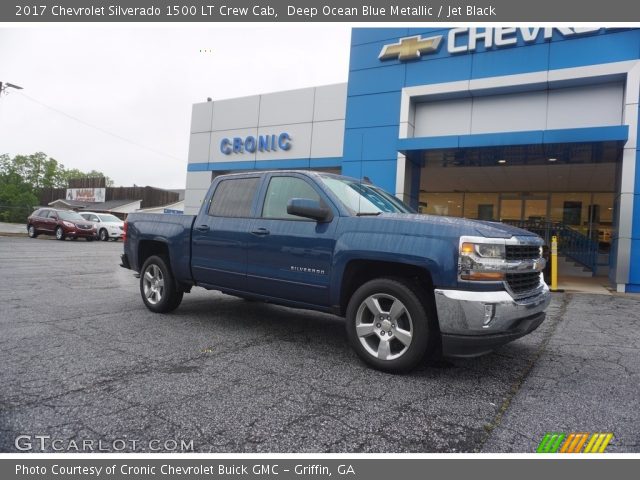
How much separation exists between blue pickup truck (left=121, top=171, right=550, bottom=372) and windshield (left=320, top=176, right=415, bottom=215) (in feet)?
0.06

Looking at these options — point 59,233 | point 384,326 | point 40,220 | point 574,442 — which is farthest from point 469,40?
point 40,220

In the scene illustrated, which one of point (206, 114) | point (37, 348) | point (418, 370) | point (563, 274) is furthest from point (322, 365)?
point (206, 114)

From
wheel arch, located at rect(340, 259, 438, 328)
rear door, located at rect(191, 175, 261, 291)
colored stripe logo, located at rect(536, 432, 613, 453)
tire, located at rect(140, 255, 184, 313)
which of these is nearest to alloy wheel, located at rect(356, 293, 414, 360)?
wheel arch, located at rect(340, 259, 438, 328)

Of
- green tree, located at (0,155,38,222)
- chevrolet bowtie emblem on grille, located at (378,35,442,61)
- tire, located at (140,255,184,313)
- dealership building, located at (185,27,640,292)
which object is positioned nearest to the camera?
tire, located at (140,255,184,313)

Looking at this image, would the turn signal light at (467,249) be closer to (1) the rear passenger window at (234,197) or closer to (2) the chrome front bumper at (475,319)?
(2) the chrome front bumper at (475,319)

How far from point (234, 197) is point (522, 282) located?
11.0 feet

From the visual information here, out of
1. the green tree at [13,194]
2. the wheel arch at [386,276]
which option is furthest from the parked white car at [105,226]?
the wheel arch at [386,276]

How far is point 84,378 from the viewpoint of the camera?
3387mm

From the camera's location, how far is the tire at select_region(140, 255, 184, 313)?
5730 mm

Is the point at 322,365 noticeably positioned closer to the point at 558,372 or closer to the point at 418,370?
the point at 418,370

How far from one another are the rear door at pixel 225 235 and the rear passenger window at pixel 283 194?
0.75ft

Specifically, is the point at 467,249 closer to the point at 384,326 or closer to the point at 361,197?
the point at 384,326

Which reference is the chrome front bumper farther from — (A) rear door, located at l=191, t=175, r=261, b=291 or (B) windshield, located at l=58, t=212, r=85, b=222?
(B) windshield, located at l=58, t=212, r=85, b=222

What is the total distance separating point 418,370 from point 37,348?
367 cm
